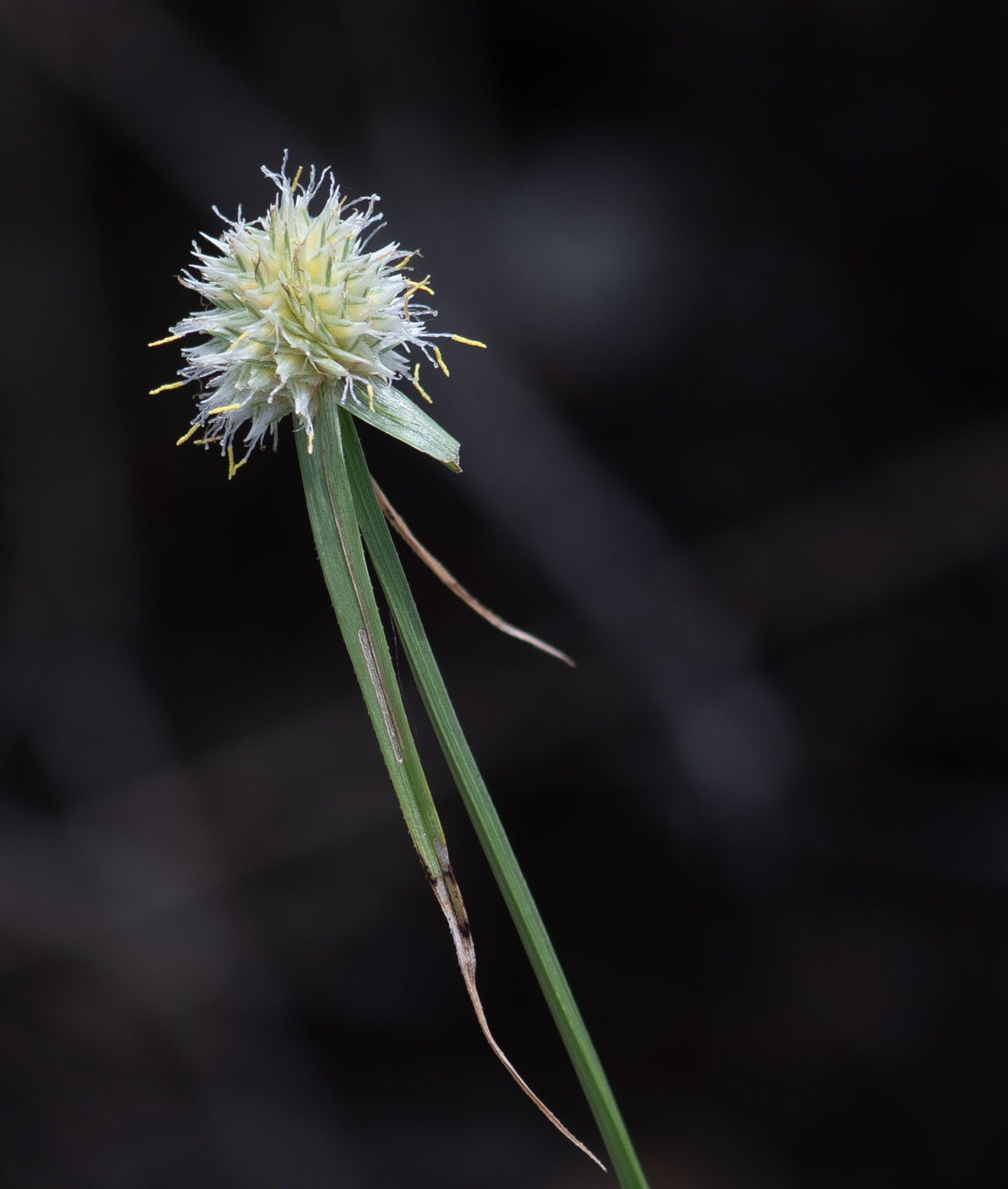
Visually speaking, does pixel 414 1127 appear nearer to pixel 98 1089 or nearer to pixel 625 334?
pixel 98 1089

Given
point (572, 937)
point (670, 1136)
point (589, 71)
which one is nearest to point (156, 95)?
point (589, 71)

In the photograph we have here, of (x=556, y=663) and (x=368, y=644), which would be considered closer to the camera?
(x=368, y=644)

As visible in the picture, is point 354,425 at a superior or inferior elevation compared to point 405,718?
superior

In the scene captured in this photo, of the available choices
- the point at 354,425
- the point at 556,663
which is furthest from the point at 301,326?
the point at 556,663

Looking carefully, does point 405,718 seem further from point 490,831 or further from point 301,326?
point 301,326

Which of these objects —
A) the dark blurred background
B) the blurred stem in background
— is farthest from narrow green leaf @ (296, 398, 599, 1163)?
the dark blurred background

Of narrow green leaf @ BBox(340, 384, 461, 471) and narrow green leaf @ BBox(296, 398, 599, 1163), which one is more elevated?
narrow green leaf @ BBox(340, 384, 461, 471)

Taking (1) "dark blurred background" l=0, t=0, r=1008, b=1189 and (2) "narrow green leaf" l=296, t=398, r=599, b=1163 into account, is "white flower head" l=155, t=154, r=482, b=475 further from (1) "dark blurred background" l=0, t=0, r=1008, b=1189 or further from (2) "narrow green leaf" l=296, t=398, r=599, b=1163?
(1) "dark blurred background" l=0, t=0, r=1008, b=1189
